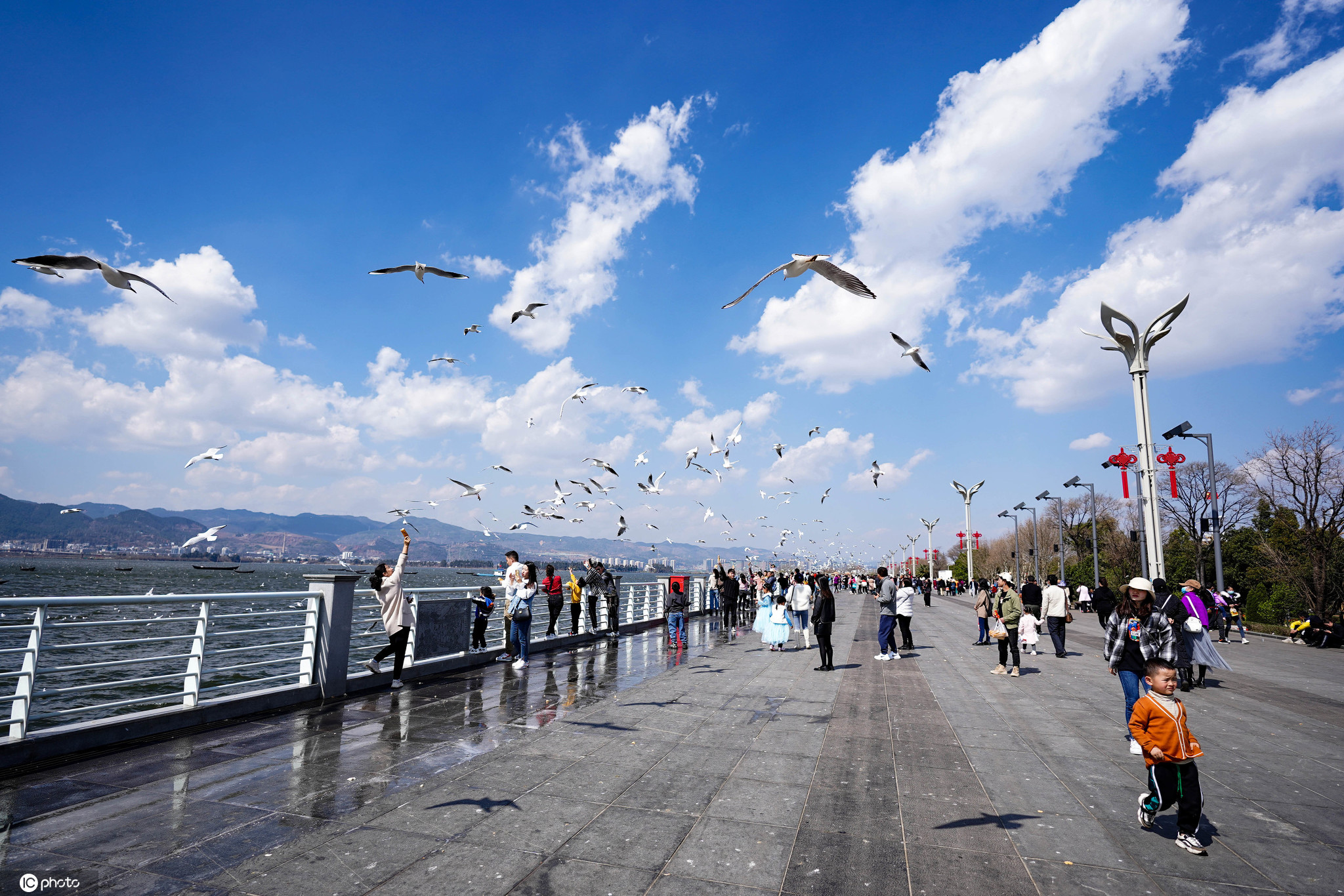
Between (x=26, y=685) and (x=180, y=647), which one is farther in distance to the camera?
(x=180, y=647)

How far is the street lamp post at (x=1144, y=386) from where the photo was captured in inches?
506

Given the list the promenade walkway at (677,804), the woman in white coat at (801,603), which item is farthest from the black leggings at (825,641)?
the woman in white coat at (801,603)

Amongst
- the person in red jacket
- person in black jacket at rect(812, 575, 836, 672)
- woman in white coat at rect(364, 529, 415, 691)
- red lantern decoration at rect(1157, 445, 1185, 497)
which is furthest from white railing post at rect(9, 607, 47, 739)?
red lantern decoration at rect(1157, 445, 1185, 497)

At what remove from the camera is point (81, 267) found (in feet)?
18.2

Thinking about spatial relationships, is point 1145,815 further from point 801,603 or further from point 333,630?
point 801,603

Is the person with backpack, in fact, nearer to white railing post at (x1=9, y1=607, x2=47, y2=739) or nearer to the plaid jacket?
white railing post at (x1=9, y1=607, x2=47, y2=739)

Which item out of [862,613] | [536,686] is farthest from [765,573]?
[536,686]

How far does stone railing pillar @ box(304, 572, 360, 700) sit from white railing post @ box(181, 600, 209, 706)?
1301 millimetres

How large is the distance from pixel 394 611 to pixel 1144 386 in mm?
15276

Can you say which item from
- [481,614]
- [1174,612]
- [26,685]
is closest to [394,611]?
[481,614]

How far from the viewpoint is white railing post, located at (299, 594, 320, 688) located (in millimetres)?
8188

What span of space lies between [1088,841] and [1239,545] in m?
47.1

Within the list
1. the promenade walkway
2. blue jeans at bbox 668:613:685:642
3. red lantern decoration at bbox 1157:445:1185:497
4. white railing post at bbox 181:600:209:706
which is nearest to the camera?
the promenade walkway

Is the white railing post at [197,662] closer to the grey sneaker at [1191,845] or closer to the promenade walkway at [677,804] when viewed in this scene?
the promenade walkway at [677,804]
